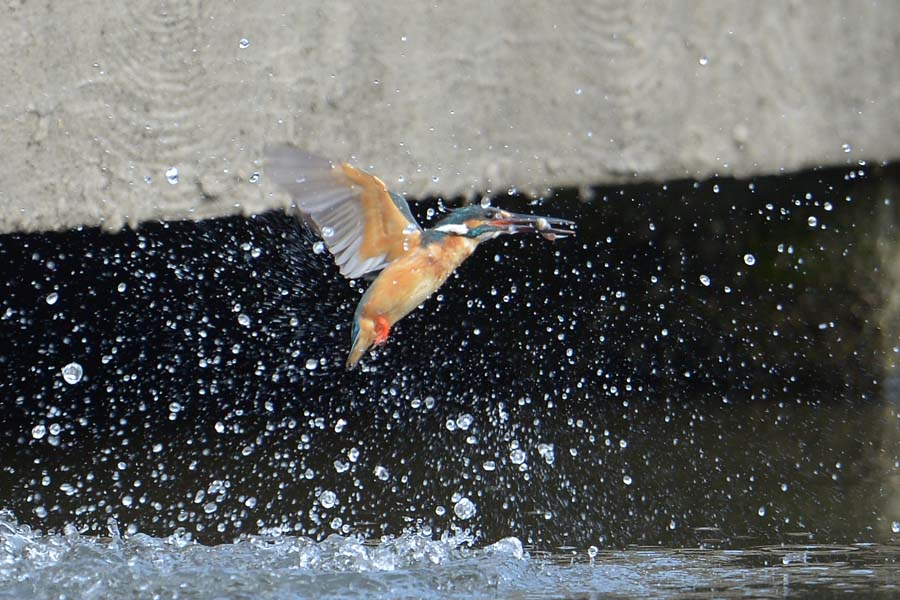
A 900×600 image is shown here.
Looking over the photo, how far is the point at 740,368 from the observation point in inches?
115

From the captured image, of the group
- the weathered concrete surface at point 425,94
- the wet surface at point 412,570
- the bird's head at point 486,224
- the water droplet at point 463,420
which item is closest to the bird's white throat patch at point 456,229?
the bird's head at point 486,224

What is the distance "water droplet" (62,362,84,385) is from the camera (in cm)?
310

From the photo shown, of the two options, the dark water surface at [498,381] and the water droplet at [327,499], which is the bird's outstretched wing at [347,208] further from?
the water droplet at [327,499]

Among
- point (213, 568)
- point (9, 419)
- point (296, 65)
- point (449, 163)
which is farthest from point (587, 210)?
point (9, 419)

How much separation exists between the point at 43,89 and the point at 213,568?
125 centimetres

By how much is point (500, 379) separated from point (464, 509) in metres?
0.36

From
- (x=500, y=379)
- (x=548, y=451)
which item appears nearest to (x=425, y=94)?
(x=500, y=379)

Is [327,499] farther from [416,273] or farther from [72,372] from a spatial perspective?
[416,273]

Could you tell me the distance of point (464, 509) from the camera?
2908 millimetres

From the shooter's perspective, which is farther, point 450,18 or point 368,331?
point 450,18

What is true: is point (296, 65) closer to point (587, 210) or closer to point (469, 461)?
point (587, 210)

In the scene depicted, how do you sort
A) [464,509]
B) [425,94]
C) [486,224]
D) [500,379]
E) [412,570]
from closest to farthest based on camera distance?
[412,570] → [486,224] → [425,94] → [464,509] → [500,379]

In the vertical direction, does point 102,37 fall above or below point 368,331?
above

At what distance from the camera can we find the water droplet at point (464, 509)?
288cm
